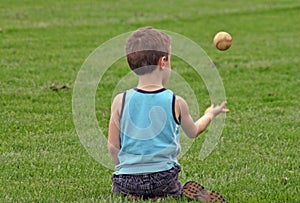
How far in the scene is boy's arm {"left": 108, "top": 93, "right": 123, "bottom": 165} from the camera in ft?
14.4

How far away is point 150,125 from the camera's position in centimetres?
430

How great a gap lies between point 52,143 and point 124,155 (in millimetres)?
1753

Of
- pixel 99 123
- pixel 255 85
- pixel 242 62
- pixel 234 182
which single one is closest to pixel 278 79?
pixel 255 85

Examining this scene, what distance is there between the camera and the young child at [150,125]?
4.30 metres

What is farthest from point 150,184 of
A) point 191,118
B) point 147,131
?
point 191,118

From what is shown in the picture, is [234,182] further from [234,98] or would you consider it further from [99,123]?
Result: [234,98]

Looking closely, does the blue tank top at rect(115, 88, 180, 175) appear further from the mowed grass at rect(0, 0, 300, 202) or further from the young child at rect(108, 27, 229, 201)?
the mowed grass at rect(0, 0, 300, 202)

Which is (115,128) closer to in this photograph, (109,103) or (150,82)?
(150,82)

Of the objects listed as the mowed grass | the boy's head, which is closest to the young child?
the boy's head

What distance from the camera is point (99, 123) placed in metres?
7.05

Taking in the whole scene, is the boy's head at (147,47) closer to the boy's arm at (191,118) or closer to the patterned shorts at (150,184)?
the boy's arm at (191,118)

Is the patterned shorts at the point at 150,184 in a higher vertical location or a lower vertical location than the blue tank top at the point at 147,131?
lower

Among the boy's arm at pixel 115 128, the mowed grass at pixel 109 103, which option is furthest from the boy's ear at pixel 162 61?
the mowed grass at pixel 109 103

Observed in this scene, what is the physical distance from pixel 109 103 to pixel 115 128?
356 cm
